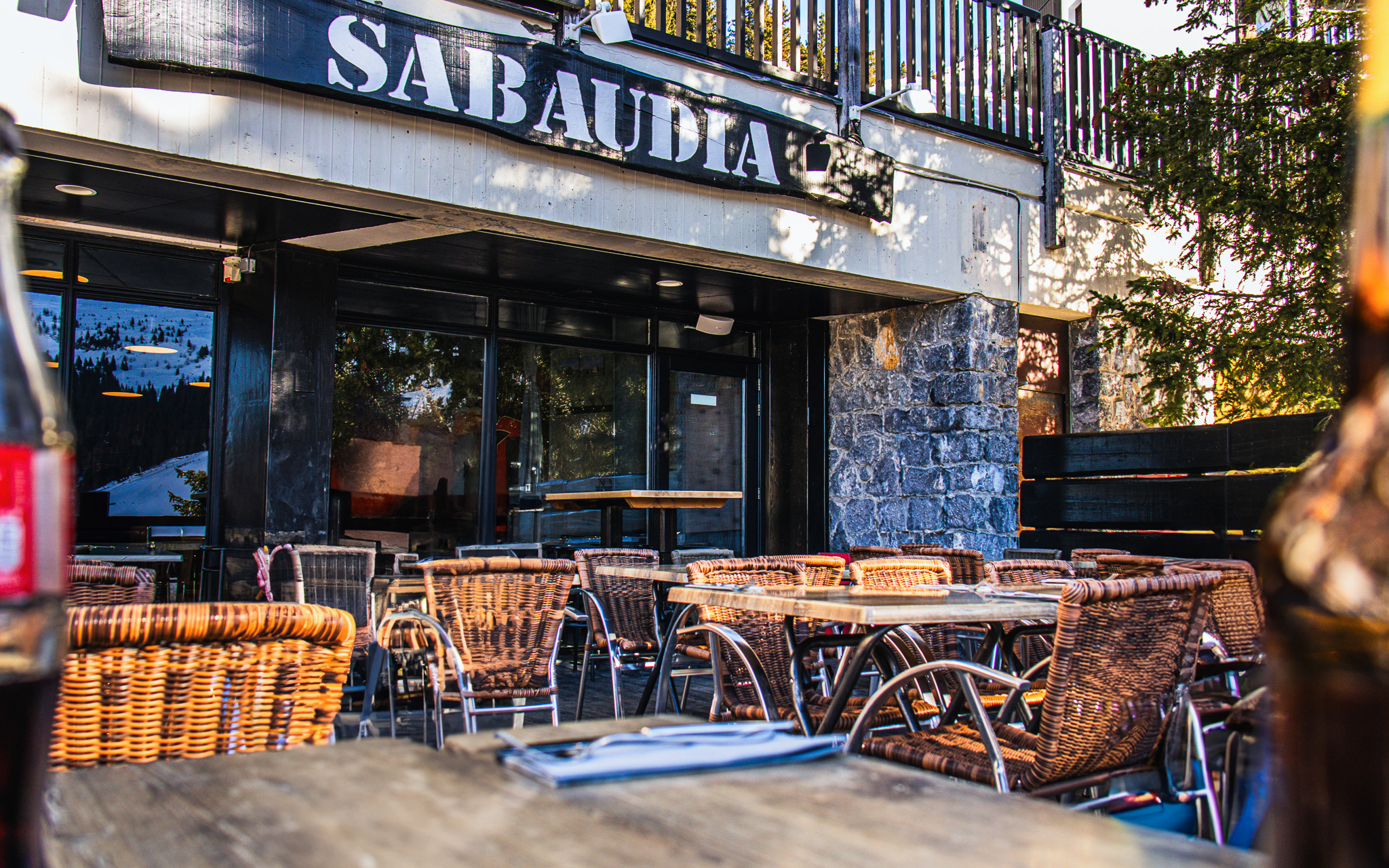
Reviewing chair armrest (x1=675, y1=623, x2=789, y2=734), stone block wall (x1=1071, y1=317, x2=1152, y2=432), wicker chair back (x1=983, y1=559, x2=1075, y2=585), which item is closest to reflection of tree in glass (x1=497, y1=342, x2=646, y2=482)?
stone block wall (x1=1071, y1=317, x2=1152, y2=432)

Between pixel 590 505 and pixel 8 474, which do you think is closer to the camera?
pixel 8 474

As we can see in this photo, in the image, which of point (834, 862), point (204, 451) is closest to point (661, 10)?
point (204, 451)

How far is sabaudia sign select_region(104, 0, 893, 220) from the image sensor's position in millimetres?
4844

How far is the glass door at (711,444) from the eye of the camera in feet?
30.2

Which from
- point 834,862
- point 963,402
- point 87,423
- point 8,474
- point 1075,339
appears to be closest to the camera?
point 8,474

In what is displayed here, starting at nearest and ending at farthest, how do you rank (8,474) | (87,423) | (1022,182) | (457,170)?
(8,474) → (457,170) → (87,423) → (1022,182)

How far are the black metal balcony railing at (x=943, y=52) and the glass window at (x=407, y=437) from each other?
2893mm

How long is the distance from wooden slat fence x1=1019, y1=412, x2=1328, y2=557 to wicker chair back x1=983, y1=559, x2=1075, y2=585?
298cm

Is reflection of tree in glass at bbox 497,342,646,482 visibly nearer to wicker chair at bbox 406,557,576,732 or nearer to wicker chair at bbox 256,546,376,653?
wicker chair at bbox 256,546,376,653

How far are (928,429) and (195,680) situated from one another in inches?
308

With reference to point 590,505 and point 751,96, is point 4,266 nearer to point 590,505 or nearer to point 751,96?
point 590,505

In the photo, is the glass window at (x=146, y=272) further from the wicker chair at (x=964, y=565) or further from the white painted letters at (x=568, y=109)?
the wicker chair at (x=964, y=565)

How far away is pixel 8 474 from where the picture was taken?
1.50 feet

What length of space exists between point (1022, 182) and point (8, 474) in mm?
9548
